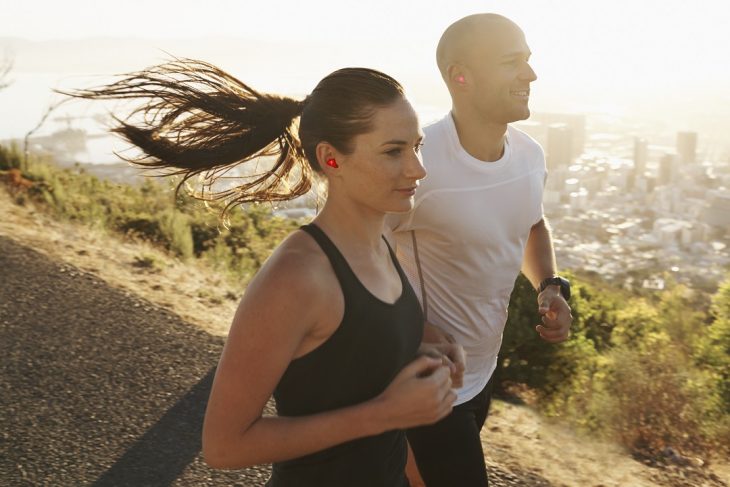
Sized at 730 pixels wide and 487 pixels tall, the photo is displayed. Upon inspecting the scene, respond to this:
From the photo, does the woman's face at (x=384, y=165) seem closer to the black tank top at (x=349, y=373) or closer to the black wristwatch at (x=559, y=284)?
the black tank top at (x=349, y=373)

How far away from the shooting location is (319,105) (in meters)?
1.68

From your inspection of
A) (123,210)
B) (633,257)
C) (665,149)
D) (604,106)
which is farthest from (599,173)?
(123,210)

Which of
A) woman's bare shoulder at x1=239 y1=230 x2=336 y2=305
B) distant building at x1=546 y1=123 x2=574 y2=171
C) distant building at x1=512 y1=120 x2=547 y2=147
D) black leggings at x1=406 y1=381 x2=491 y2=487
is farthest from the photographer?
distant building at x1=546 y1=123 x2=574 y2=171

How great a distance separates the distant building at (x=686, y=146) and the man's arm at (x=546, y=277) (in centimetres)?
5355

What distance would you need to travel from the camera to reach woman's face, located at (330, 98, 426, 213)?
161 cm

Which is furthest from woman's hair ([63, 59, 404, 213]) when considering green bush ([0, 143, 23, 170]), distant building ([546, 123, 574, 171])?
distant building ([546, 123, 574, 171])

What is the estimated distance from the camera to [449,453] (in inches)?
88.7

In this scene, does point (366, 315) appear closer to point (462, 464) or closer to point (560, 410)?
point (462, 464)

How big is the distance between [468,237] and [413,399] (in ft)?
3.25

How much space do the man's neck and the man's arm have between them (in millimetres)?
476

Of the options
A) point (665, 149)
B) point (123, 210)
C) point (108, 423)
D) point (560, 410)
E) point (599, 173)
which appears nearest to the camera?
point (108, 423)

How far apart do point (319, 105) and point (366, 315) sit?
502 millimetres

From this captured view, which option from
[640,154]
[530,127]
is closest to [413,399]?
[530,127]

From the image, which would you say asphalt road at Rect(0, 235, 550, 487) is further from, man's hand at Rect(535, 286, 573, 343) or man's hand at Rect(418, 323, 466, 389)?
man's hand at Rect(418, 323, 466, 389)
